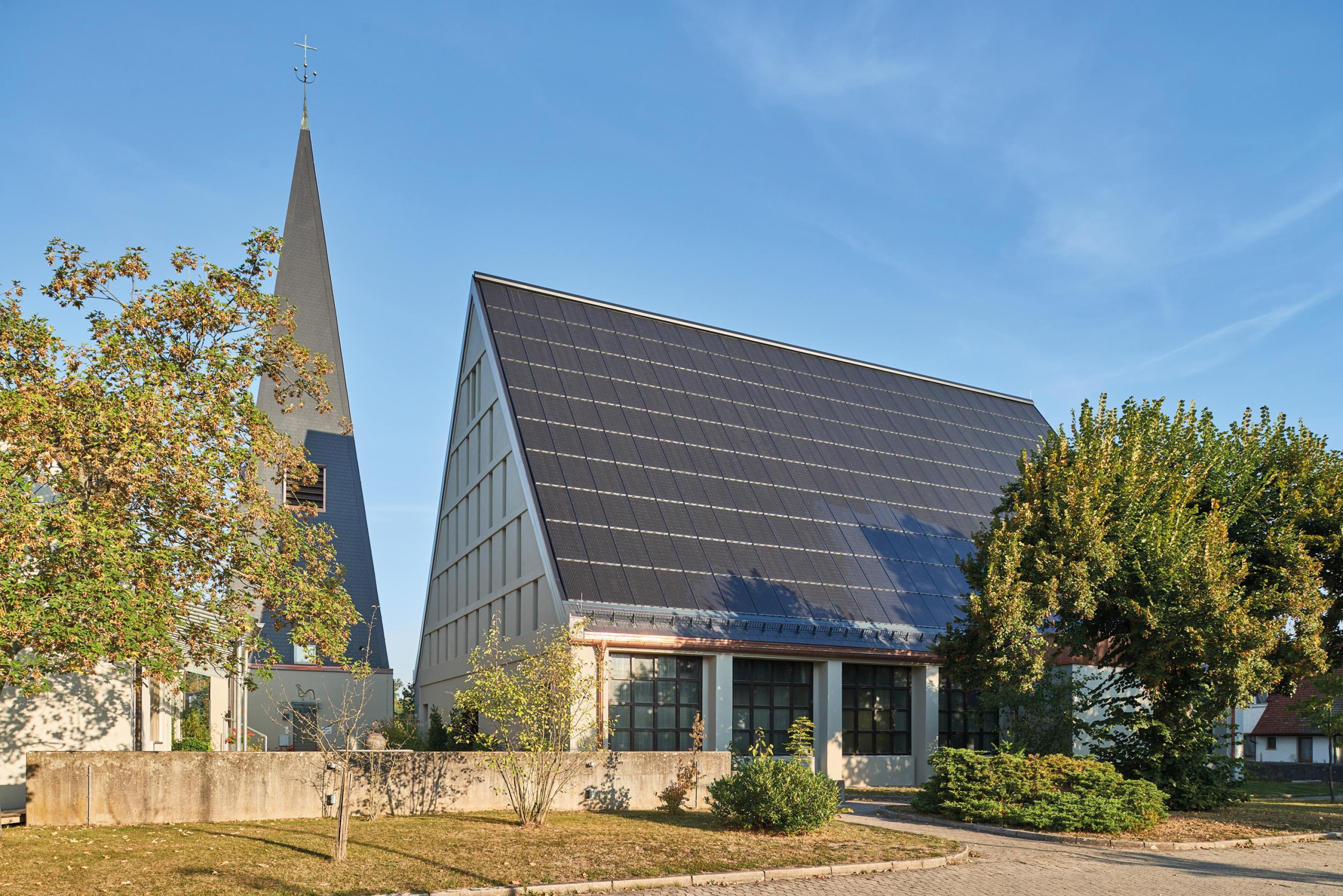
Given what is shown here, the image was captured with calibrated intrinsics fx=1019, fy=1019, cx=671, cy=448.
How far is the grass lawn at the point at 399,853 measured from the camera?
11758mm

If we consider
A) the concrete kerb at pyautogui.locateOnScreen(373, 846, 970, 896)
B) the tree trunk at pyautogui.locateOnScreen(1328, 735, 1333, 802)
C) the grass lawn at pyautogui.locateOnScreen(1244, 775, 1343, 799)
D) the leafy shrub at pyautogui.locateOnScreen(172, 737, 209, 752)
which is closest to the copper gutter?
Answer: the concrete kerb at pyautogui.locateOnScreen(373, 846, 970, 896)

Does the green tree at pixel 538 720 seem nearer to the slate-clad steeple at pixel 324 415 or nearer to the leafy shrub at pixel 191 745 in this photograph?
the leafy shrub at pixel 191 745

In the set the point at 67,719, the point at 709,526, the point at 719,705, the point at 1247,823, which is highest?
the point at 709,526

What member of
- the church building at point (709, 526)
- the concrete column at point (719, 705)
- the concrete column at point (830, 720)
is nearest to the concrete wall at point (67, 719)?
the church building at point (709, 526)

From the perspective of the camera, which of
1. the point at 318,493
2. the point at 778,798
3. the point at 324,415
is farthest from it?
the point at 318,493

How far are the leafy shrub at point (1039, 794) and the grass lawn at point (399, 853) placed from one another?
2748 mm

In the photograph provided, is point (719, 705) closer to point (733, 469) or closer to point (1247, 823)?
point (733, 469)

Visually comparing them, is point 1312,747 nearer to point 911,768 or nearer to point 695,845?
point 911,768

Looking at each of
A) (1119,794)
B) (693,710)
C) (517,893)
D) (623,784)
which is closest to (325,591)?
(623,784)

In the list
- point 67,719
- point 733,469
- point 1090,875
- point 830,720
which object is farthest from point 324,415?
point 1090,875

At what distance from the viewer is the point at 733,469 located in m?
31.2

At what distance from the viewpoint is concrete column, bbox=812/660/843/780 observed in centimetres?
2647

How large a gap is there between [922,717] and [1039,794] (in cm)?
915

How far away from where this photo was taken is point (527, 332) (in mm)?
32594
